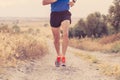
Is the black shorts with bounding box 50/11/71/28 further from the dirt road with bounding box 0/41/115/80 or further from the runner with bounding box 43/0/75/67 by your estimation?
the dirt road with bounding box 0/41/115/80

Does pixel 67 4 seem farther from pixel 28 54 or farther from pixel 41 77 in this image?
pixel 28 54

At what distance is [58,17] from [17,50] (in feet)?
9.84

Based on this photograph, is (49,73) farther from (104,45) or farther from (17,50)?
(104,45)

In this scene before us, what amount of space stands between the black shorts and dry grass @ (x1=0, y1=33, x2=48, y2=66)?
1546mm

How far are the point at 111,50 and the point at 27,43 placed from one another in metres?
16.0

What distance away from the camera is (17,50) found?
1438 cm

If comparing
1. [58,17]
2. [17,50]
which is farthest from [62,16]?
[17,50]

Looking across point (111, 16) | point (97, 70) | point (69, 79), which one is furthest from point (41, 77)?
point (111, 16)

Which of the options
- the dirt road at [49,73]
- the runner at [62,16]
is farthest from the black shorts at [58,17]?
the dirt road at [49,73]

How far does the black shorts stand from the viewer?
38.4 feet

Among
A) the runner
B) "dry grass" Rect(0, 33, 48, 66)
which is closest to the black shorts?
the runner

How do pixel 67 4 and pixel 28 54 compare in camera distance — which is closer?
pixel 67 4

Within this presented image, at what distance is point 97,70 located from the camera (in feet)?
42.9

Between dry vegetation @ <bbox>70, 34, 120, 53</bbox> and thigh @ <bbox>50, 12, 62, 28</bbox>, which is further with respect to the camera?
dry vegetation @ <bbox>70, 34, 120, 53</bbox>
